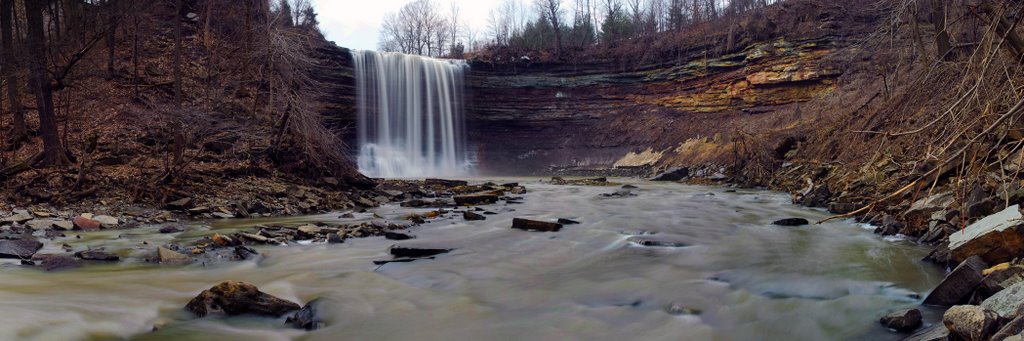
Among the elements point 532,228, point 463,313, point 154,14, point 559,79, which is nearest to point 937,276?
point 463,313

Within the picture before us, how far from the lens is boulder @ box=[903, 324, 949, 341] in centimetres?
318

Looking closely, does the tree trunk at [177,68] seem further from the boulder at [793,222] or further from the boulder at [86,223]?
the boulder at [793,222]

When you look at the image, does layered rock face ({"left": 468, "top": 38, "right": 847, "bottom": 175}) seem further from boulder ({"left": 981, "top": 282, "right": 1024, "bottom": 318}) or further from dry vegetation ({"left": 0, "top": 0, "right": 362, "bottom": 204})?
boulder ({"left": 981, "top": 282, "right": 1024, "bottom": 318})

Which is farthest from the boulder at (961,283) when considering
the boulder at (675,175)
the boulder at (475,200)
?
the boulder at (675,175)

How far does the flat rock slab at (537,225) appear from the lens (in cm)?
946

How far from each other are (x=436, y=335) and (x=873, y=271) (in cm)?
471

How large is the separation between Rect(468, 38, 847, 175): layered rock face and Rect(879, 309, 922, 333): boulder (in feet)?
79.2

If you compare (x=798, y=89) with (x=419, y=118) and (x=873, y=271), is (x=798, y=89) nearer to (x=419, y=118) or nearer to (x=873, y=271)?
(x=419, y=118)

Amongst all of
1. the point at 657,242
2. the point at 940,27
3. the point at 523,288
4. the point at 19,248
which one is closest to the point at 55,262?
the point at 19,248

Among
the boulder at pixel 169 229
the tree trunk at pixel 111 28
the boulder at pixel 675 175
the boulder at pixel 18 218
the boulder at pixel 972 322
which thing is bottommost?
the boulder at pixel 675 175

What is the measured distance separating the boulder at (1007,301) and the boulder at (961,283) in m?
0.98

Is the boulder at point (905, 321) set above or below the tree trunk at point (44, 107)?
below

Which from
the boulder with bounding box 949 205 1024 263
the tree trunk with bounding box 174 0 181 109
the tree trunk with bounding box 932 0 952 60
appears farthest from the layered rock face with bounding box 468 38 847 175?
the boulder with bounding box 949 205 1024 263

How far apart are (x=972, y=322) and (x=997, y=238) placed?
2.10 metres
